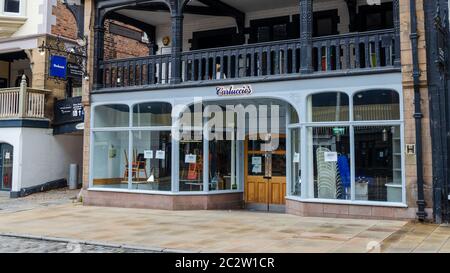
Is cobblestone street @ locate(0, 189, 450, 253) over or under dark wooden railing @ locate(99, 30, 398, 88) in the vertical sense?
under

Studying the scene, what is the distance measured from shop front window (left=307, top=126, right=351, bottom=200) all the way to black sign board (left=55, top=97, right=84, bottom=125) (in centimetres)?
1033

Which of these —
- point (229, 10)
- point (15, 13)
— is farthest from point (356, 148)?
point (15, 13)

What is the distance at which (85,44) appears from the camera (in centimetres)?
1544

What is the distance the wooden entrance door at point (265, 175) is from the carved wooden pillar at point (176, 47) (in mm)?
2926

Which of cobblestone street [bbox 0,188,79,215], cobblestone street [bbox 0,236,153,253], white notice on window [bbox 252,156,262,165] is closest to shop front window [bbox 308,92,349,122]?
white notice on window [bbox 252,156,262,165]

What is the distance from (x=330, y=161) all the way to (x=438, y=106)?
282 cm

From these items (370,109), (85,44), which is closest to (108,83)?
(85,44)

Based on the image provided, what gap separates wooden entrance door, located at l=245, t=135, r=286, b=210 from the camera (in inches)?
553

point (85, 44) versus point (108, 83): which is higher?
point (85, 44)

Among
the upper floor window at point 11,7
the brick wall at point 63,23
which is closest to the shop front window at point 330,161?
the brick wall at point 63,23

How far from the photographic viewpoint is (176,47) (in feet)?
46.2

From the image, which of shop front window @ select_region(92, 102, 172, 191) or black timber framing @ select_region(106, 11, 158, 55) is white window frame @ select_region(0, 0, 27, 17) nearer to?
black timber framing @ select_region(106, 11, 158, 55)
